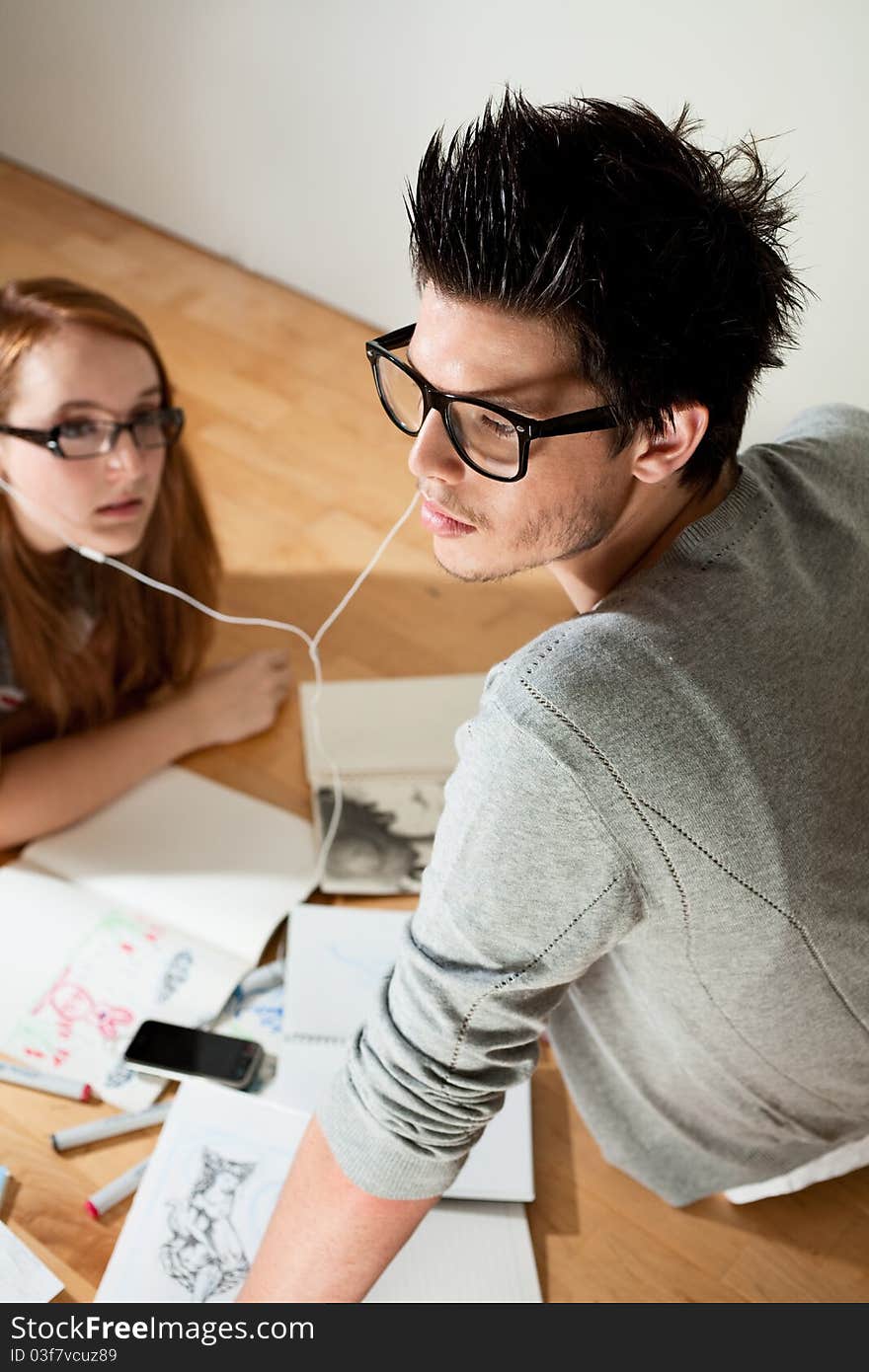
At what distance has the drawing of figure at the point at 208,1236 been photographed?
101cm

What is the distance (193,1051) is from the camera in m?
1.17

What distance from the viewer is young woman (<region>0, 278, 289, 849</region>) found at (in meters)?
1.33

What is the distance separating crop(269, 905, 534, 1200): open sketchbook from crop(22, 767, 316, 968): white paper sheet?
2.0 inches

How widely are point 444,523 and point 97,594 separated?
74 centimetres

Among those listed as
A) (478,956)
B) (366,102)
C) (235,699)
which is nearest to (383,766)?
(235,699)

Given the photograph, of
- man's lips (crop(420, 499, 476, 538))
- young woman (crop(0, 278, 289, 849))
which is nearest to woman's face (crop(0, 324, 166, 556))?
young woman (crop(0, 278, 289, 849))

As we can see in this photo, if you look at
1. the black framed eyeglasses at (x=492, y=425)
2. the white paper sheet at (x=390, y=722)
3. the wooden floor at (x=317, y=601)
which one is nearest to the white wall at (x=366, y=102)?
the wooden floor at (x=317, y=601)

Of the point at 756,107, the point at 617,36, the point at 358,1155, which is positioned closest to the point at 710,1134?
the point at 358,1155

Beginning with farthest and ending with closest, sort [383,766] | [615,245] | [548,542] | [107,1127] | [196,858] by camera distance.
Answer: [383,766]
[196,858]
[107,1127]
[548,542]
[615,245]

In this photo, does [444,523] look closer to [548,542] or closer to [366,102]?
[548,542]

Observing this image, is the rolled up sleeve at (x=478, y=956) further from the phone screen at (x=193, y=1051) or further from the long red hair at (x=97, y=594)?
the long red hair at (x=97, y=594)

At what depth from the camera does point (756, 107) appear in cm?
177

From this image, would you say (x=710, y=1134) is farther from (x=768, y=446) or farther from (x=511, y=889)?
(x=768, y=446)

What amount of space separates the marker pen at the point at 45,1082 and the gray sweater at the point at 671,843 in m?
0.33
